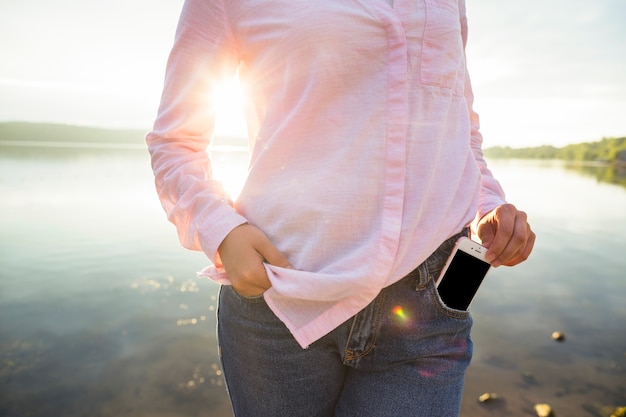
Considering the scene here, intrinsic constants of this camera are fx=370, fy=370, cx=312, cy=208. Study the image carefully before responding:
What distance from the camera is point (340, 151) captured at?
919 mm

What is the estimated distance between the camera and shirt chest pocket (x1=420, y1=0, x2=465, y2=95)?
94 cm

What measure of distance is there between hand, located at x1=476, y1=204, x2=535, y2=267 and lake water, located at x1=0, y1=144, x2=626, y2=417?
3.42 meters

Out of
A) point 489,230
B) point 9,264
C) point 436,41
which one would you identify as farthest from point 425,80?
point 9,264

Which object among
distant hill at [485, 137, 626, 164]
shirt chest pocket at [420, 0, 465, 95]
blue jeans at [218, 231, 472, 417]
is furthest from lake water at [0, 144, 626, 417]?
distant hill at [485, 137, 626, 164]

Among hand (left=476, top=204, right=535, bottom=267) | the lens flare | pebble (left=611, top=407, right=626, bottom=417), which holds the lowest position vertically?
pebble (left=611, top=407, right=626, bottom=417)

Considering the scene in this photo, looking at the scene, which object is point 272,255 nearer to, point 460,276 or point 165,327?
point 460,276

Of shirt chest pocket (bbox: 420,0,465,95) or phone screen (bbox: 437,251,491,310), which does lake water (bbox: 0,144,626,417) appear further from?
shirt chest pocket (bbox: 420,0,465,95)

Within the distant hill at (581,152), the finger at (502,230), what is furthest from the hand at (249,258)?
the distant hill at (581,152)

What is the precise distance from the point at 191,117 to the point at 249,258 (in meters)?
0.47

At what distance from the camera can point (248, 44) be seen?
1.04 m

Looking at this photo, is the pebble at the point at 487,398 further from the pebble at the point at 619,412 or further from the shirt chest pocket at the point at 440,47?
the shirt chest pocket at the point at 440,47

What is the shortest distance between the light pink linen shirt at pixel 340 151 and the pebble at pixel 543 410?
3.77m

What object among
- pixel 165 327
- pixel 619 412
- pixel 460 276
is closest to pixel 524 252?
pixel 460 276

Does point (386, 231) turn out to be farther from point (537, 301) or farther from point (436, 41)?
point (537, 301)
